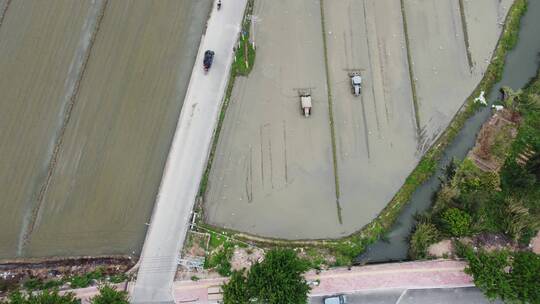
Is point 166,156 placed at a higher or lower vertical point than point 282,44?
lower

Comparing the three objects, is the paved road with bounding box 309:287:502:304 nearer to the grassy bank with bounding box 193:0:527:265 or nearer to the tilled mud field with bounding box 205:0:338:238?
the grassy bank with bounding box 193:0:527:265

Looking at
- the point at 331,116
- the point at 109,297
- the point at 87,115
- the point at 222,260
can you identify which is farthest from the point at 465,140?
the point at 87,115

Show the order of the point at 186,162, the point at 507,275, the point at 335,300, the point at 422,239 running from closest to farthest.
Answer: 1. the point at 507,275
2. the point at 335,300
3. the point at 422,239
4. the point at 186,162

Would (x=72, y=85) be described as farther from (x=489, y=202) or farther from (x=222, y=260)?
(x=489, y=202)

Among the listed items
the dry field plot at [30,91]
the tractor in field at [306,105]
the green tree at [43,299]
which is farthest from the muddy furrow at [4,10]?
the tractor in field at [306,105]

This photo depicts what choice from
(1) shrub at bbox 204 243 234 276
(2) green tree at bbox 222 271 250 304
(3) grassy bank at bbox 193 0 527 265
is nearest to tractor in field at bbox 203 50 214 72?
(3) grassy bank at bbox 193 0 527 265

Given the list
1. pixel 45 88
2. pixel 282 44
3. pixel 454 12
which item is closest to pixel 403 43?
pixel 454 12

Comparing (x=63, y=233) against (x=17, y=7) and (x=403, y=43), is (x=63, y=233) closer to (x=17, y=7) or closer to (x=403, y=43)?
(x=17, y=7)

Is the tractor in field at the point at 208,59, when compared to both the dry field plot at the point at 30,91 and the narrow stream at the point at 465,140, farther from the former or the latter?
the narrow stream at the point at 465,140
